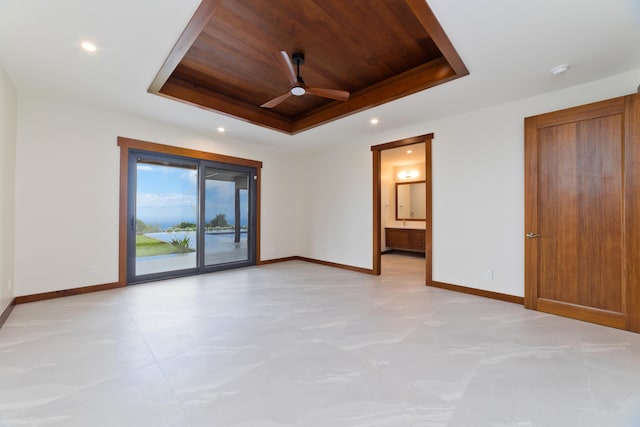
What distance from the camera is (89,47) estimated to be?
7.89 ft

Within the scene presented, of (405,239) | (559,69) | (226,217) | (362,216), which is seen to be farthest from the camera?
(405,239)

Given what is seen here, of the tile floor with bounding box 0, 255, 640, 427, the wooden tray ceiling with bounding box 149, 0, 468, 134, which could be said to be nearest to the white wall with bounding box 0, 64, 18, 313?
the tile floor with bounding box 0, 255, 640, 427

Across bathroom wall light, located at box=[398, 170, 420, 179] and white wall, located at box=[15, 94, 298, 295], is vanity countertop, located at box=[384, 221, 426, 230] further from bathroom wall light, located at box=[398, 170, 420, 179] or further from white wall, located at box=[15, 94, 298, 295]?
white wall, located at box=[15, 94, 298, 295]

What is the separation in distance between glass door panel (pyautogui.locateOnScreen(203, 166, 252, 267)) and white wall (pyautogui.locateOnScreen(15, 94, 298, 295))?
1.25 meters

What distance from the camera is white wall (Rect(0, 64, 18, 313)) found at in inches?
107

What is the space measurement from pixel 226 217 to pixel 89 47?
3403 mm

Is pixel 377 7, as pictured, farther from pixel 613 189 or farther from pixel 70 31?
pixel 613 189

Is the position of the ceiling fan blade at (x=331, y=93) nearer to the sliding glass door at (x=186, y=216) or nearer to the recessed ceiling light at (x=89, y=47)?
the recessed ceiling light at (x=89, y=47)

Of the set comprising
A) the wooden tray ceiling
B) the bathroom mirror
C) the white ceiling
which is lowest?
the bathroom mirror

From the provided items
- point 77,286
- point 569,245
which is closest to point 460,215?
point 569,245

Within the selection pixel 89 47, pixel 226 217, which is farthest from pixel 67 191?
pixel 226 217

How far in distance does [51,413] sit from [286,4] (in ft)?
10.5

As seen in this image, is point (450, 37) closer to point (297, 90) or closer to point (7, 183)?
point (297, 90)

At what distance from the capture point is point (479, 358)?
2098 millimetres
